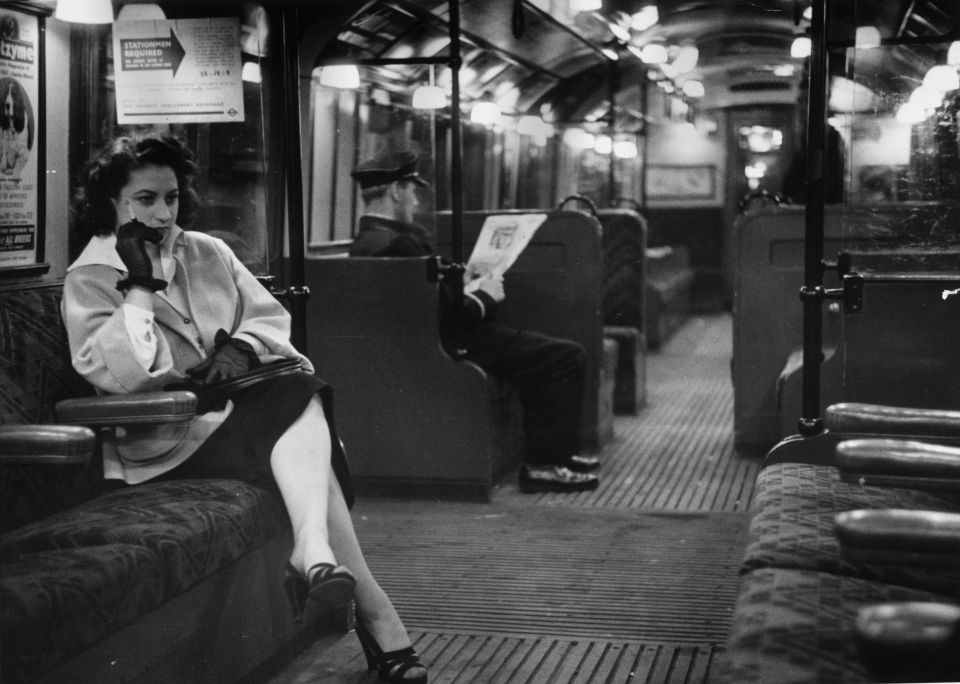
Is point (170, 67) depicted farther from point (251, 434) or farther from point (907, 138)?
point (907, 138)

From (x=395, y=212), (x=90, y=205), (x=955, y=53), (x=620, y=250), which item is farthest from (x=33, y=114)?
(x=620, y=250)

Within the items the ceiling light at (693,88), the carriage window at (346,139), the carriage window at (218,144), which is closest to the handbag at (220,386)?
the carriage window at (218,144)

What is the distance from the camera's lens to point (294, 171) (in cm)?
396

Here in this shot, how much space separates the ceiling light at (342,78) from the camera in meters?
7.18

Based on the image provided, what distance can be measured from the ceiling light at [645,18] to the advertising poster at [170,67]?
6413 mm

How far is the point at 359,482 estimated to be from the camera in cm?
555

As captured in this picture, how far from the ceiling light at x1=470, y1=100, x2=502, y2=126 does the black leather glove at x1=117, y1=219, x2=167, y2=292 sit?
7.82 m

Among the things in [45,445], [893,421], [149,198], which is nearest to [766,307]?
[893,421]

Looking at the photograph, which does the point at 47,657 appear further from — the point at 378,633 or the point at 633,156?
the point at 633,156

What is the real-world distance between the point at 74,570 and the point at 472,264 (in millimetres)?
3428

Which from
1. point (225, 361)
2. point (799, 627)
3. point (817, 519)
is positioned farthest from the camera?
point (225, 361)

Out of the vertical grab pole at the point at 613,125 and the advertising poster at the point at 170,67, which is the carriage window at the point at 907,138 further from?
the vertical grab pole at the point at 613,125

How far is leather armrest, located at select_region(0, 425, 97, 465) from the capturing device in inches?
105

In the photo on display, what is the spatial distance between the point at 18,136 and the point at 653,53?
8.17 metres
